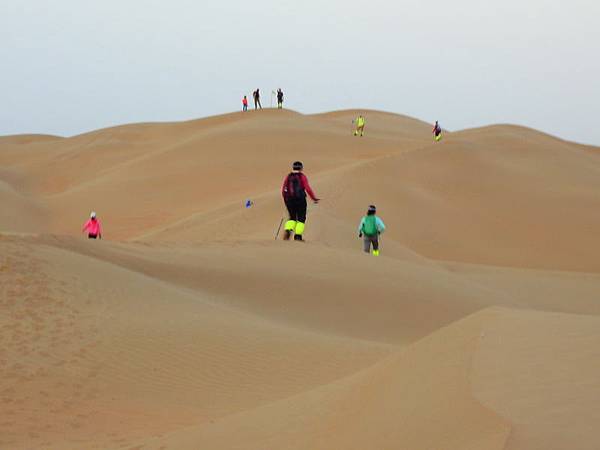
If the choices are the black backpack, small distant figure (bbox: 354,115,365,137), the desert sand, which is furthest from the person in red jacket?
small distant figure (bbox: 354,115,365,137)

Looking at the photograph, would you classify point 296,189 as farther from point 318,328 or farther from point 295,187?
point 318,328

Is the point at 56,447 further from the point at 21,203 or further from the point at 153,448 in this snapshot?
the point at 21,203

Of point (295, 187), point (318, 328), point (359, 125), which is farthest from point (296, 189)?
point (359, 125)

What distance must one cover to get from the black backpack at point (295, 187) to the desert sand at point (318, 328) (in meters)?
0.95

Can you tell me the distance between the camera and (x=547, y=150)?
124ft

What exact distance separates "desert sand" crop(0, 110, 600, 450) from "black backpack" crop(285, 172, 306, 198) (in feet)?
3.12

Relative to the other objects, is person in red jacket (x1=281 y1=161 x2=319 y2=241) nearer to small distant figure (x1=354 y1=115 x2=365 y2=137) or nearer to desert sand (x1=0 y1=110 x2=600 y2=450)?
desert sand (x1=0 y1=110 x2=600 y2=450)

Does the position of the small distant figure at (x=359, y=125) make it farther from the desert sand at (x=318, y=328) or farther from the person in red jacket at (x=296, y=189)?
the person in red jacket at (x=296, y=189)

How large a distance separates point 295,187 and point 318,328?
345cm

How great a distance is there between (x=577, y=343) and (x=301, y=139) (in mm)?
35578

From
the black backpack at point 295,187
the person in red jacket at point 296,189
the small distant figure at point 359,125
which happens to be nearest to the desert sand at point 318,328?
the person in red jacket at point 296,189

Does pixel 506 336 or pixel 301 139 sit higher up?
pixel 301 139

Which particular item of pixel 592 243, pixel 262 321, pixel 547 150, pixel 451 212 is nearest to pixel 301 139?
pixel 547 150

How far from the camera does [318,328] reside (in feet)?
35.5
